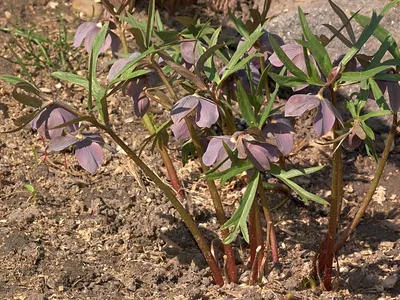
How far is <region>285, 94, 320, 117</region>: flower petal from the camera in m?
1.58

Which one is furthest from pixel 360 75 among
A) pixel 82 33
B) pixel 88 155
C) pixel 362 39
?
pixel 82 33

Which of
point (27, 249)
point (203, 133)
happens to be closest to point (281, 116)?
point (203, 133)

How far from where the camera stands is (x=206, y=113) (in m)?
1.62

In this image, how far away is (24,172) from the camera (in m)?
2.41

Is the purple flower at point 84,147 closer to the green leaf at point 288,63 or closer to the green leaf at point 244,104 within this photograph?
the green leaf at point 244,104

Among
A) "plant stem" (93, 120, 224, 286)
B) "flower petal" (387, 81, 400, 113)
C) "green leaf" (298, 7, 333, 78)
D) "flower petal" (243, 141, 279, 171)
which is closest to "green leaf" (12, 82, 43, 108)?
"plant stem" (93, 120, 224, 286)

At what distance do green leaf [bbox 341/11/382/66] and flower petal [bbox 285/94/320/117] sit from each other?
4.0 inches

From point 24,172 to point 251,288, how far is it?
0.85 meters

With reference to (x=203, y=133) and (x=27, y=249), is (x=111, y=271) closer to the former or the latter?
(x=27, y=249)

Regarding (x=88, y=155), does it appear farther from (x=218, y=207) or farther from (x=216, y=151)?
(x=218, y=207)

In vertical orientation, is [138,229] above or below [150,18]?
below

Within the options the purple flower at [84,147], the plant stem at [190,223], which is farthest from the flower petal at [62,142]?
the plant stem at [190,223]

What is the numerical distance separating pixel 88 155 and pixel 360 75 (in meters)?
0.57

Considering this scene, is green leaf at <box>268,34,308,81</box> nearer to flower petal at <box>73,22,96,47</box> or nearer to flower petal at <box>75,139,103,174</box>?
flower petal at <box>75,139,103,174</box>
